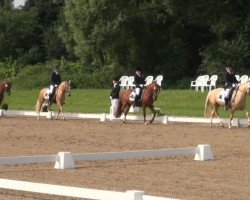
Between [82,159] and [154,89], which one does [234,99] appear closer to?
[154,89]

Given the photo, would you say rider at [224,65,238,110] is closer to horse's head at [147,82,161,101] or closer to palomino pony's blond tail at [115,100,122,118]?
horse's head at [147,82,161,101]

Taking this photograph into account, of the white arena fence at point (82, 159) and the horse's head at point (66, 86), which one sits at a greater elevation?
the horse's head at point (66, 86)

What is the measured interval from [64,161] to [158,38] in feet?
121

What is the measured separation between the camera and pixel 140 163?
15156 millimetres

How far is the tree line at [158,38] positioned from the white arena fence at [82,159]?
29.9 m

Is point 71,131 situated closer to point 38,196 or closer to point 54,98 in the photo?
point 54,98

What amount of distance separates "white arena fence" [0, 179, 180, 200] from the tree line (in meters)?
35.4

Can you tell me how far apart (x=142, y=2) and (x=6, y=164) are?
1500 inches

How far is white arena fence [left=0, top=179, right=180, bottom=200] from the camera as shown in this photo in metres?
8.94

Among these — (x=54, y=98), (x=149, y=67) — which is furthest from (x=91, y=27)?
(x=54, y=98)

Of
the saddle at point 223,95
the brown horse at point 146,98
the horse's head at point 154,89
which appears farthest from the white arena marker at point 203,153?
the horse's head at point 154,89

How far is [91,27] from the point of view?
160 ft

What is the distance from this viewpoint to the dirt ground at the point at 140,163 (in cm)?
1169

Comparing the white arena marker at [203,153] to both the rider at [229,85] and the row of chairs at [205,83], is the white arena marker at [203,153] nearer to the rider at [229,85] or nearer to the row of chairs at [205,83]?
the rider at [229,85]
